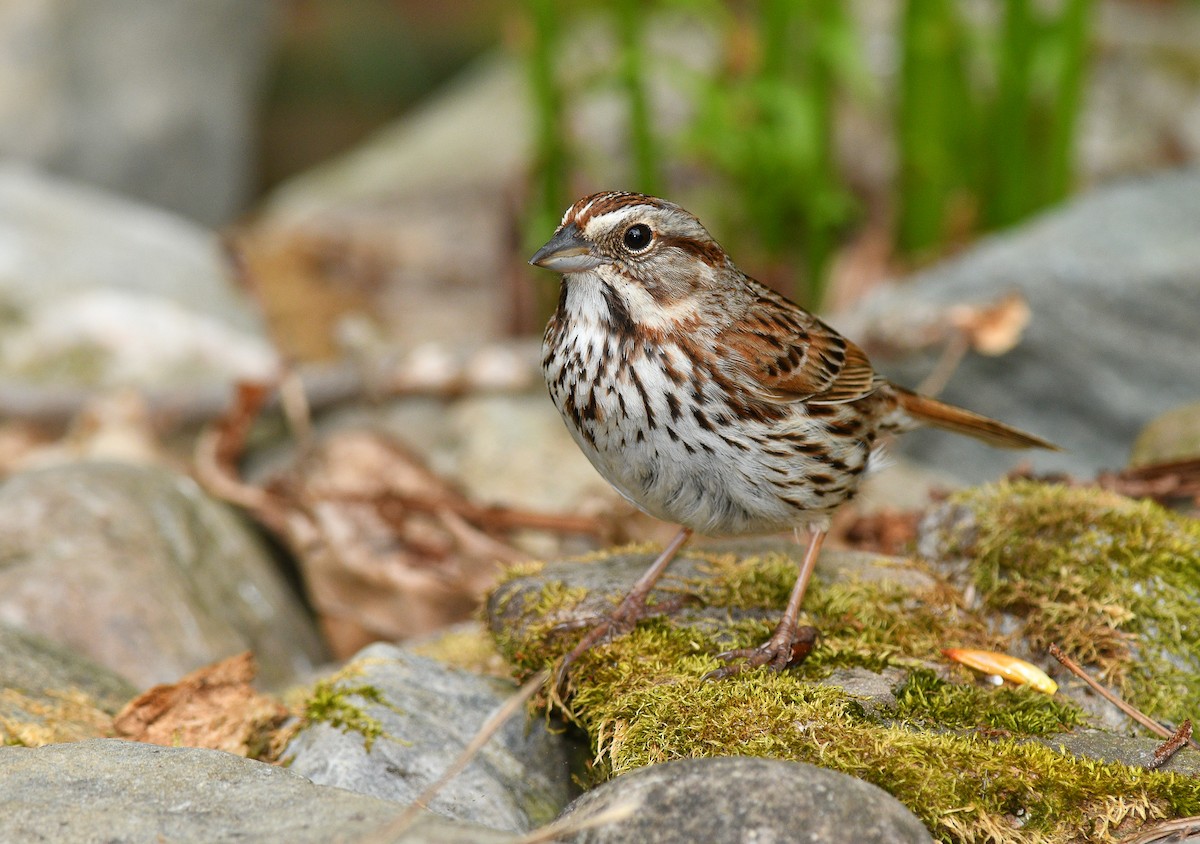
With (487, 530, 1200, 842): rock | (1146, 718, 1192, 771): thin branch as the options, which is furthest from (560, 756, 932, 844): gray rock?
(1146, 718, 1192, 771): thin branch

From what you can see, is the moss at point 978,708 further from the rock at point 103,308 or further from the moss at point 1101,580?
the rock at point 103,308

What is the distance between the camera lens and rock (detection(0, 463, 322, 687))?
14.4 ft

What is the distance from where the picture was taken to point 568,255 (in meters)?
3.46

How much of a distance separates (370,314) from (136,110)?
7.30ft

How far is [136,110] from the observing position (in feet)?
31.6

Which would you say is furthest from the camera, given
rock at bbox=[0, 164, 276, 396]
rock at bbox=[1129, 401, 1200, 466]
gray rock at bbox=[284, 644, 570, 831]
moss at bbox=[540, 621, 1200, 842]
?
rock at bbox=[0, 164, 276, 396]

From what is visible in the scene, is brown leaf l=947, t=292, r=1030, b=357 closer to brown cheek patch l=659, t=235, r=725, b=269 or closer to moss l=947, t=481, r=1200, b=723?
moss l=947, t=481, r=1200, b=723

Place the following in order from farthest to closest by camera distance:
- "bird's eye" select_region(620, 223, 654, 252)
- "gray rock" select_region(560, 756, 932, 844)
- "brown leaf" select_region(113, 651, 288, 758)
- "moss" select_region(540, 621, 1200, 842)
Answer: "bird's eye" select_region(620, 223, 654, 252)
"brown leaf" select_region(113, 651, 288, 758)
"moss" select_region(540, 621, 1200, 842)
"gray rock" select_region(560, 756, 932, 844)

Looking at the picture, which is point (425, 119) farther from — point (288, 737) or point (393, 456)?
point (288, 737)

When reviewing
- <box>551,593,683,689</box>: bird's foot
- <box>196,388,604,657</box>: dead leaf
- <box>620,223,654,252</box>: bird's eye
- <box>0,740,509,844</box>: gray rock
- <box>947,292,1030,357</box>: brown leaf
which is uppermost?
<box>620,223,654,252</box>: bird's eye

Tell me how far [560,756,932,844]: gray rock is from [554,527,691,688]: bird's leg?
0.84 metres

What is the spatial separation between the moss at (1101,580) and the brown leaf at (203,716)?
1.99 meters

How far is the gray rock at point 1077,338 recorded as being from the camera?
6.28 metres

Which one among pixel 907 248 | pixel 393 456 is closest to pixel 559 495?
pixel 393 456
